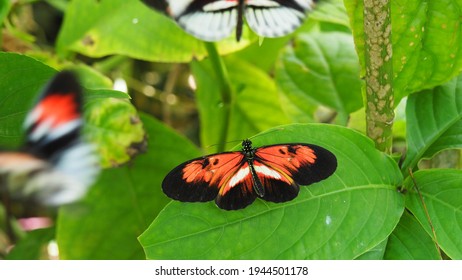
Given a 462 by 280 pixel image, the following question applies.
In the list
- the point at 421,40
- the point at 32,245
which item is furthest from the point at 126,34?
the point at 421,40

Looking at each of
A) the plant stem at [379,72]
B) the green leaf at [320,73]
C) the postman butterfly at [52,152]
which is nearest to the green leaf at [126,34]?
the green leaf at [320,73]

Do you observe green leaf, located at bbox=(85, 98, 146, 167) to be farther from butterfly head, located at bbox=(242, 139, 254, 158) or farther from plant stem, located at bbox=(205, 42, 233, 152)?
butterfly head, located at bbox=(242, 139, 254, 158)

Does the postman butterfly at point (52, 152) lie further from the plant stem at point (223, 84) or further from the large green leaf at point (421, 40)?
the plant stem at point (223, 84)

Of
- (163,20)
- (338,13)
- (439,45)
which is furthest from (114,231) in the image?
(439,45)

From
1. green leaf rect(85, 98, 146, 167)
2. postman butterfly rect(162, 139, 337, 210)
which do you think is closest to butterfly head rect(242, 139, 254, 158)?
postman butterfly rect(162, 139, 337, 210)

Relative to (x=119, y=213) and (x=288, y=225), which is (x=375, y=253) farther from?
(x=119, y=213)

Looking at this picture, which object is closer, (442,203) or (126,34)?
(442,203)

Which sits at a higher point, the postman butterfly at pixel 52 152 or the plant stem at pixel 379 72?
the plant stem at pixel 379 72
